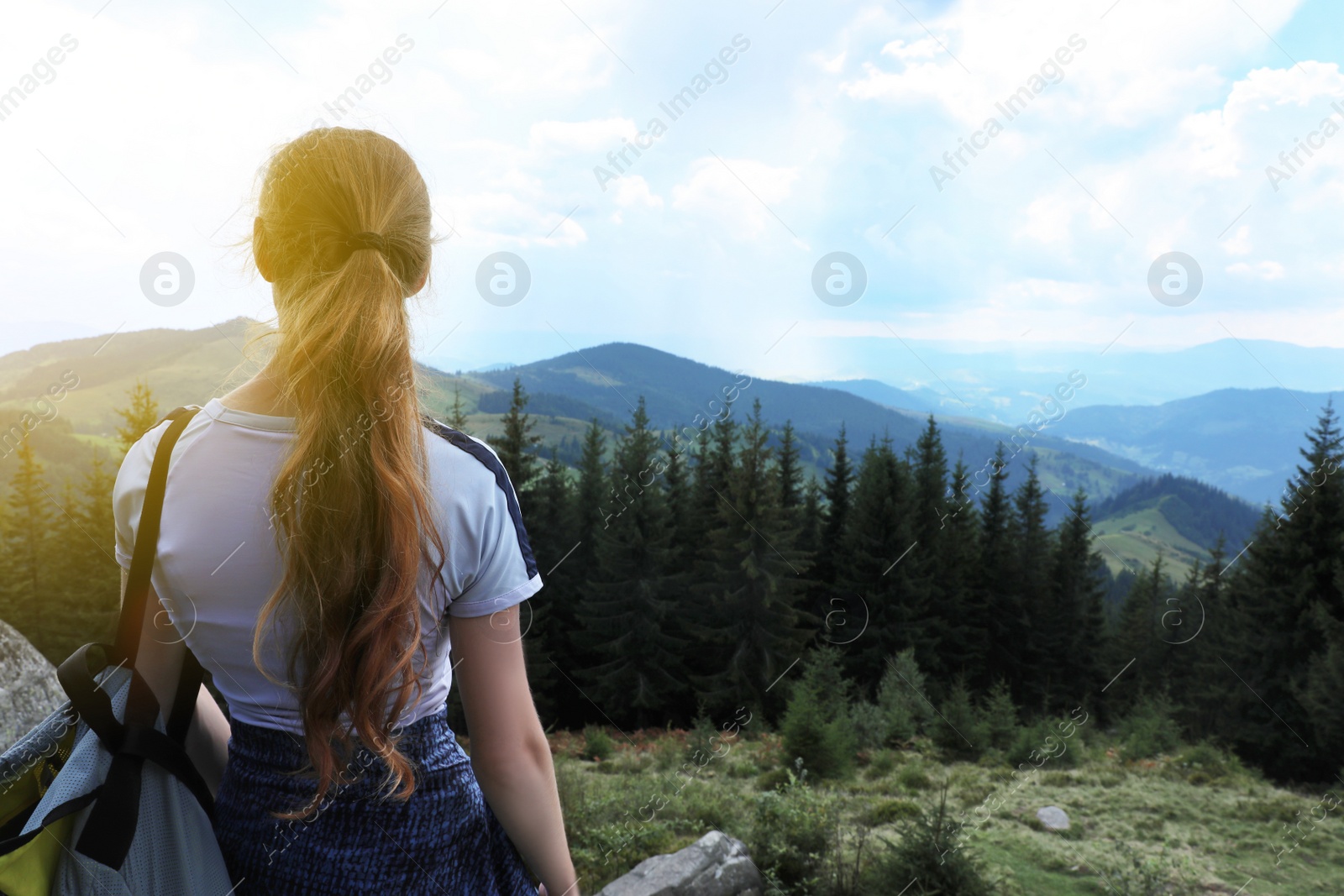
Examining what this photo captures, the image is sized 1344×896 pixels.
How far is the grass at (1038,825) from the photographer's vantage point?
A: 21.9 feet

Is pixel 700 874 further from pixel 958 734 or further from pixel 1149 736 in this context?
pixel 1149 736

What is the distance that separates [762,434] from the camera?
98.8 ft

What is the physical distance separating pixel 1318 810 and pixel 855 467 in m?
29.4

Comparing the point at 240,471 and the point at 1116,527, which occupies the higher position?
the point at 240,471

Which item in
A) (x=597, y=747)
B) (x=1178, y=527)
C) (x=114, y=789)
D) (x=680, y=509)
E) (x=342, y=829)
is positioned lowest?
(x=1178, y=527)

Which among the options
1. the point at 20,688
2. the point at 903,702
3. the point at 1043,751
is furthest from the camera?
the point at 903,702

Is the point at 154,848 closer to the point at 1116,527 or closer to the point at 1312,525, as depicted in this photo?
the point at 1312,525

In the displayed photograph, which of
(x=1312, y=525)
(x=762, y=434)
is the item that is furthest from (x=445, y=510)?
(x=1312, y=525)

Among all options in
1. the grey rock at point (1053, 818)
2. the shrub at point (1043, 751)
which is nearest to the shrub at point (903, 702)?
the shrub at point (1043, 751)

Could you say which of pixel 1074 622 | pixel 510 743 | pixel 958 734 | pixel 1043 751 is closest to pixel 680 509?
pixel 958 734

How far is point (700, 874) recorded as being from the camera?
5391mm

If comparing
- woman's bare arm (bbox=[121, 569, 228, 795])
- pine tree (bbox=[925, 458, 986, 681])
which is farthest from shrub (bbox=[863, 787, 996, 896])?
pine tree (bbox=[925, 458, 986, 681])

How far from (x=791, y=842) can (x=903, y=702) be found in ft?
50.3

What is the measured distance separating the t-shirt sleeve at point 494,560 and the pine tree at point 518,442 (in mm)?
29070
